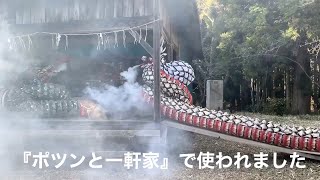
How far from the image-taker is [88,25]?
20.9ft

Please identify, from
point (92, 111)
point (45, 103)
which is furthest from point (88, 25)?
point (45, 103)

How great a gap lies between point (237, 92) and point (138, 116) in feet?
39.9

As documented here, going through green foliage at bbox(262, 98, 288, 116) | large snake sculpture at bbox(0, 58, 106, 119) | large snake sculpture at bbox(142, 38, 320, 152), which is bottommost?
green foliage at bbox(262, 98, 288, 116)

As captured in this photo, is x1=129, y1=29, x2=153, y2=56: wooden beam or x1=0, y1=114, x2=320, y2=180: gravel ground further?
x1=129, y1=29, x2=153, y2=56: wooden beam

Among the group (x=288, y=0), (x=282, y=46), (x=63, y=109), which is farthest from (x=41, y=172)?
(x=282, y=46)

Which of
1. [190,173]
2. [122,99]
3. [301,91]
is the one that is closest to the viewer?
[190,173]

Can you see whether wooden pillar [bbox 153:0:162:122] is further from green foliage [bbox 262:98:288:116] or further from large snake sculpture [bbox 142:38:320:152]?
green foliage [bbox 262:98:288:116]

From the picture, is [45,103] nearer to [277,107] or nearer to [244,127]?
[244,127]

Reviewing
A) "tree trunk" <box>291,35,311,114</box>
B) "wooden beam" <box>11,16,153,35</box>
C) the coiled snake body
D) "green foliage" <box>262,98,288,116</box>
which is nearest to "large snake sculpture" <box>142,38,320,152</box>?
the coiled snake body

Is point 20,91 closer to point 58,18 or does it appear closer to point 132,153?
point 58,18

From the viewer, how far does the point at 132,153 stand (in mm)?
5902

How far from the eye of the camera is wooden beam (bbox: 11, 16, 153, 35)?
6.24m

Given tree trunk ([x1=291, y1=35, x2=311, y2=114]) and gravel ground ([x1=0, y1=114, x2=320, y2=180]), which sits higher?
tree trunk ([x1=291, y1=35, x2=311, y2=114])

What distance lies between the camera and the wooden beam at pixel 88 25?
6.24 metres
